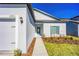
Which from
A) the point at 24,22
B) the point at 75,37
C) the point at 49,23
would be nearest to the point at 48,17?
the point at 49,23

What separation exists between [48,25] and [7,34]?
1266 centimetres

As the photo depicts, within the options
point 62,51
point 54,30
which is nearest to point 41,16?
point 54,30

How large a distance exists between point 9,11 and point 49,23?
1283cm

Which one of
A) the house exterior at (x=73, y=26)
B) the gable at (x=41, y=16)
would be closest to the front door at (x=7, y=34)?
the house exterior at (x=73, y=26)

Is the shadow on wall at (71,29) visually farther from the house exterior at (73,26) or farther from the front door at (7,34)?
the front door at (7,34)

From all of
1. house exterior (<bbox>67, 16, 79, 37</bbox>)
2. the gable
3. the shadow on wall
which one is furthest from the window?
house exterior (<bbox>67, 16, 79, 37</bbox>)

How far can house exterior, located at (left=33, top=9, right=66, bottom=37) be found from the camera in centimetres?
2212

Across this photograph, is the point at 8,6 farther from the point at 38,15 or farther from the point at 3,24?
the point at 38,15

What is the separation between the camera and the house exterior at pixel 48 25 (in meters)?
22.1

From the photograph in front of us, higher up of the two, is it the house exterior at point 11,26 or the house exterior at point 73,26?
the house exterior at point 11,26

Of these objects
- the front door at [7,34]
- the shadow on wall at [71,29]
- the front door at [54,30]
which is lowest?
the front door at [54,30]

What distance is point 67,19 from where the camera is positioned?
21047mm

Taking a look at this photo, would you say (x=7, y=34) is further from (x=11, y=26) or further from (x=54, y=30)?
(x=54, y=30)

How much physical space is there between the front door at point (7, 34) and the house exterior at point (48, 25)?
11.3m
